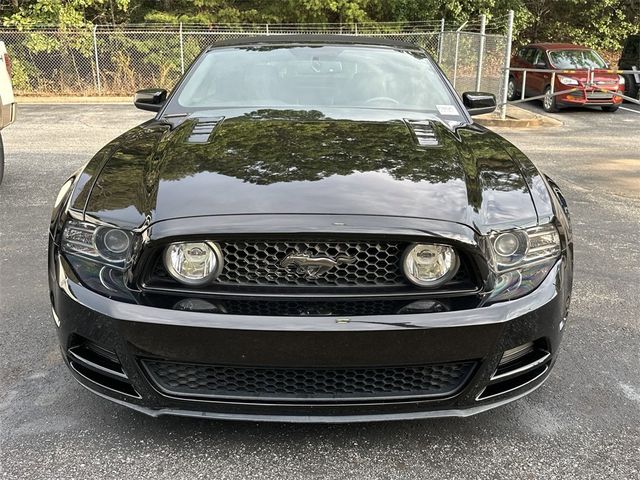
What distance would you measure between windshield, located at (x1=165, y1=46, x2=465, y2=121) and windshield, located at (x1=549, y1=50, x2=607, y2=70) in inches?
474

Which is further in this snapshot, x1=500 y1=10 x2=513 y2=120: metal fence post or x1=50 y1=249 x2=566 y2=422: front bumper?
x1=500 y1=10 x2=513 y2=120: metal fence post

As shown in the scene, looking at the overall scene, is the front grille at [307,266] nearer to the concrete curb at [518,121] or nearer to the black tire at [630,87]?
the concrete curb at [518,121]

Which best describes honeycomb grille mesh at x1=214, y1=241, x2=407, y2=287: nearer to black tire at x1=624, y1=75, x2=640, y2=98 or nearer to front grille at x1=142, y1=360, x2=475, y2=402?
front grille at x1=142, y1=360, x2=475, y2=402

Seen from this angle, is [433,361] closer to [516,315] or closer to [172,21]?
[516,315]

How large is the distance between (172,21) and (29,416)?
19345 mm

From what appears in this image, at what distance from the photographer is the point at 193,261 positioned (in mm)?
2096

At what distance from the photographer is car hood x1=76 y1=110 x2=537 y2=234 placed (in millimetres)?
2143

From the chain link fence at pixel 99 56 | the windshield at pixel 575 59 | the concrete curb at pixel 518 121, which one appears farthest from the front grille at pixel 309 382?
the chain link fence at pixel 99 56

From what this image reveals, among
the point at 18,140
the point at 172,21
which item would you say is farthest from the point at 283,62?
the point at 172,21

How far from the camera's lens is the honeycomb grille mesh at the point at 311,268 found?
6.85ft

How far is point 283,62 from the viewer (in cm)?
384

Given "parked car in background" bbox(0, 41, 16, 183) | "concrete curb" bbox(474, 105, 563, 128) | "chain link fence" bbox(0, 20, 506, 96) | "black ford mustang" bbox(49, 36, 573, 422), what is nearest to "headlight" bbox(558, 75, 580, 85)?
"concrete curb" bbox(474, 105, 563, 128)

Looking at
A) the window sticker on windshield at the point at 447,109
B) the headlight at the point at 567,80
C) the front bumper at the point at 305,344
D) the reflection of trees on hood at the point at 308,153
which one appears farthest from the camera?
the headlight at the point at 567,80

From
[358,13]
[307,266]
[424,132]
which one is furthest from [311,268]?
[358,13]
